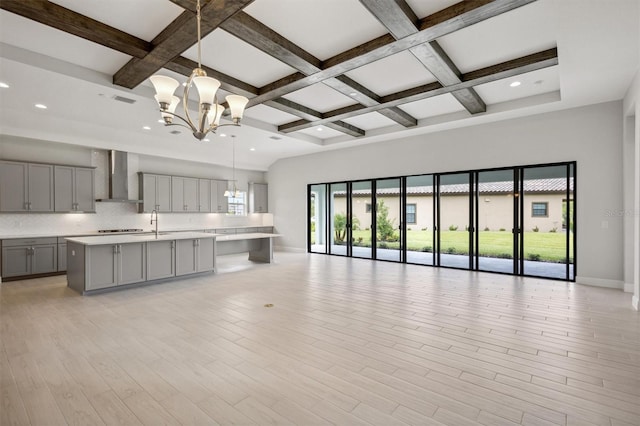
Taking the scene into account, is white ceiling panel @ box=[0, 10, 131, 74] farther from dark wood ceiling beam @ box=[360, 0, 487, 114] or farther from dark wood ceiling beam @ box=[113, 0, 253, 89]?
dark wood ceiling beam @ box=[360, 0, 487, 114]

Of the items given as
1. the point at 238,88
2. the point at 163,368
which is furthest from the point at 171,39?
the point at 163,368

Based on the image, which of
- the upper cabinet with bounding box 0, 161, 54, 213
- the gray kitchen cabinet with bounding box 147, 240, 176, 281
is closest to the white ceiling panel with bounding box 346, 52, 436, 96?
the gray kitchen cabinet with bounding box 147, 240, 176, 281

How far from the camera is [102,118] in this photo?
5.92 meters

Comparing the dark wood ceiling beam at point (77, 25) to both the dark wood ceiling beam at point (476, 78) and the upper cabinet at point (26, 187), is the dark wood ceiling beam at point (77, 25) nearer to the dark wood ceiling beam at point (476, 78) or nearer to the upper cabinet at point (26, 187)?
the dark wood ceiling beam at point (476, 78)

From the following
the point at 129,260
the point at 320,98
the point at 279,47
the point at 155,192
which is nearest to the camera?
the point at 279,47

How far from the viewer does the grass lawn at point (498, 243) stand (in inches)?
234

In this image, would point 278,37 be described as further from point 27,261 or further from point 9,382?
point 27,261

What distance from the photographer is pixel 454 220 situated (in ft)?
23.1

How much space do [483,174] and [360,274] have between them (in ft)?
11.5

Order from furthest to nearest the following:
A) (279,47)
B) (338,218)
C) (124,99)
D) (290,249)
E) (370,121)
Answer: (290,249)
(338,218)
(370,121)
(124,99)
(279,47)

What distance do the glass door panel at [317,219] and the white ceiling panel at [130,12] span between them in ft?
22.3

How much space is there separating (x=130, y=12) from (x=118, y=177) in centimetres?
542

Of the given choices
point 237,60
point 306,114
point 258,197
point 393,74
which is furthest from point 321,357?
point 258,197

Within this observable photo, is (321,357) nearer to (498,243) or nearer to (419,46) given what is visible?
(419,46)
